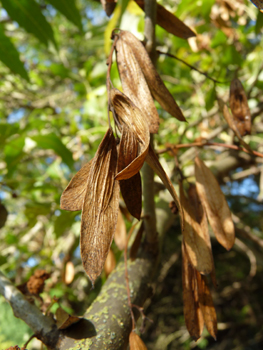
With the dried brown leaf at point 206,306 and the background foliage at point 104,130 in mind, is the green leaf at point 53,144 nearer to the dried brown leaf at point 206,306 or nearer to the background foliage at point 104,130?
the background foliage at point 104,130

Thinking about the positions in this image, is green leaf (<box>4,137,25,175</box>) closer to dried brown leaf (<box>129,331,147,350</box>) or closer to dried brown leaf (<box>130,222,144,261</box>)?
Answer: dried brown leaf (<box>130,222,144,261</box>)

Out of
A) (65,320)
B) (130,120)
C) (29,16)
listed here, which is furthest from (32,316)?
(29,16)

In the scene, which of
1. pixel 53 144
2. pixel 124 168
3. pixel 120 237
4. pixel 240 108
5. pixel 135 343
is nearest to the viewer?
pixel 124 168

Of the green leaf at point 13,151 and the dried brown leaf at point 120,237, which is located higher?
the green leaf at point 13,151

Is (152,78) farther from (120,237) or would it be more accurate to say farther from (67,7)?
(67,7)

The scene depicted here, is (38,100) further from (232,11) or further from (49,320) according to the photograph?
(49,320)

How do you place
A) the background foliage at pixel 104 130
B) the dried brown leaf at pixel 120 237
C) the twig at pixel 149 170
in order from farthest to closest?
1. the background foliage at pixel 104 130
2. the dried brown leaf at pixel 120 237
3. the twig at pixel 149 170

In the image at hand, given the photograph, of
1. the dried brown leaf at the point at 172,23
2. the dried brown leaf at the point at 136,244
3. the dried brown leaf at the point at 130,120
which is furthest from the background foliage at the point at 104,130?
the dried brown leaf at the point at 130,120
